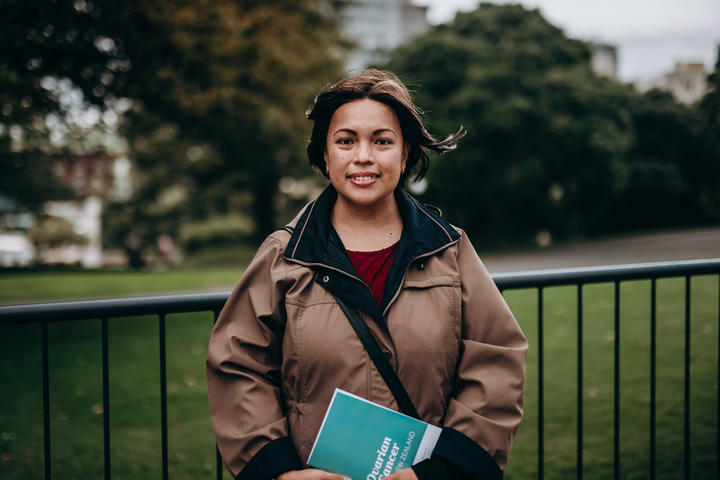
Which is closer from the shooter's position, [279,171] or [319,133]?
[319,133]

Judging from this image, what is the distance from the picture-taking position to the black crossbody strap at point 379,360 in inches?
68.4

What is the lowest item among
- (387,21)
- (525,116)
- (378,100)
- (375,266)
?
(375,266)

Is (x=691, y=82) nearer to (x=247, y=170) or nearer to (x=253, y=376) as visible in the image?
(x=253, y=376)

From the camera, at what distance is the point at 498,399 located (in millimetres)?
1761

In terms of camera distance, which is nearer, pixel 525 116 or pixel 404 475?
pixel 404 475

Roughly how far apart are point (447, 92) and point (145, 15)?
17152mm

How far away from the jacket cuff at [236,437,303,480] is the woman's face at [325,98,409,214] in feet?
2.37

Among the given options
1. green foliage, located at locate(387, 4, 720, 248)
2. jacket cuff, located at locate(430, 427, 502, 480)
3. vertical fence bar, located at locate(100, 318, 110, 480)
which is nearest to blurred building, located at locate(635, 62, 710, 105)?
jacket cuff, located at locate(430, 427, 502, 480)

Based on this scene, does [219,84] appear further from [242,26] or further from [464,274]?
[464,274]

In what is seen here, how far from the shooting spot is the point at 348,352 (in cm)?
174

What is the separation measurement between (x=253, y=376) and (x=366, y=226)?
558 millimetres

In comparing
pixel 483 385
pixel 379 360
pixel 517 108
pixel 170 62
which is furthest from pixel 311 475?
pixel 517 108

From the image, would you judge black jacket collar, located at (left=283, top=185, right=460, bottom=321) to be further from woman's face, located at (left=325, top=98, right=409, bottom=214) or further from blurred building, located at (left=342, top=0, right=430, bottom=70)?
blurred building, located at (left=342, top=0, right=430, bottom=70)

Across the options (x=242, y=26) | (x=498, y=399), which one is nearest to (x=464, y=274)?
(x=498, y=399)
